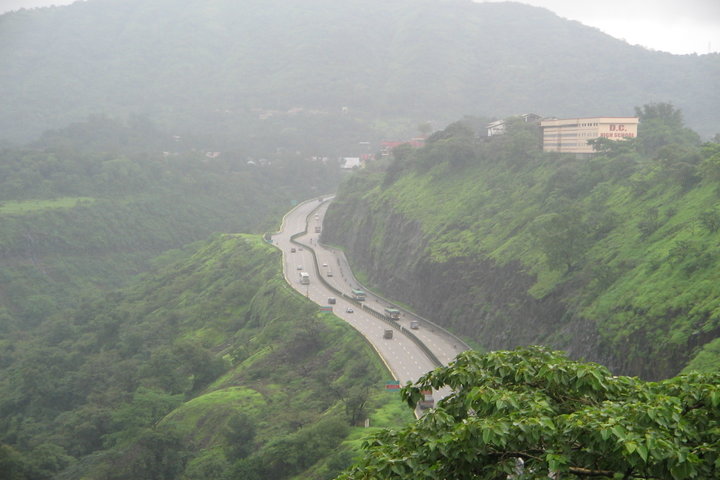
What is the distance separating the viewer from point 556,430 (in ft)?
35.1

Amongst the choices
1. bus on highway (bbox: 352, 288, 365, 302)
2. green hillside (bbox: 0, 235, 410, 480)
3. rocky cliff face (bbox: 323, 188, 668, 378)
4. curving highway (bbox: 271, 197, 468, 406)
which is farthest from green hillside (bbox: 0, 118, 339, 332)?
bus on highway (bbox: 352, 288, 365, 302)

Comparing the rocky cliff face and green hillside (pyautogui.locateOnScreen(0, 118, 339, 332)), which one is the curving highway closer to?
the rocky cliff face

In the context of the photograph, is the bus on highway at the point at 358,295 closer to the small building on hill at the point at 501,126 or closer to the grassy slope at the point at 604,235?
the grassy slope at the point at 604,235

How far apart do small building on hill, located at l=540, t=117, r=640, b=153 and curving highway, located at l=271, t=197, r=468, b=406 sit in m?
26.3

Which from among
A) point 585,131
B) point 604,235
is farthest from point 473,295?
point 585,131

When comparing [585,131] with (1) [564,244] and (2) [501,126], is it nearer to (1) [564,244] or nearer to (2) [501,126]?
(2) [501,126]

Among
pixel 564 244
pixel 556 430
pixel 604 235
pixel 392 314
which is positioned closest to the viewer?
pixel 556 430

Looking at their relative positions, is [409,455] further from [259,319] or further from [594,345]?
[259,319]

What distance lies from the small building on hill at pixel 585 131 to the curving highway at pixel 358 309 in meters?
26.3

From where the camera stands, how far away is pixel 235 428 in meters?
41.8

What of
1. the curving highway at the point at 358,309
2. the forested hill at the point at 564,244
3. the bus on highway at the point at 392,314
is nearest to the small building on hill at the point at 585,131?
the forested hill at the point at 564,244

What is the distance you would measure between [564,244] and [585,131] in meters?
23.5

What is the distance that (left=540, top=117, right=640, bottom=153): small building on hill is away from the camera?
67062 millimetres

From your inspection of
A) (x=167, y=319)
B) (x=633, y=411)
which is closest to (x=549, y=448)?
(x=633, y=411)
